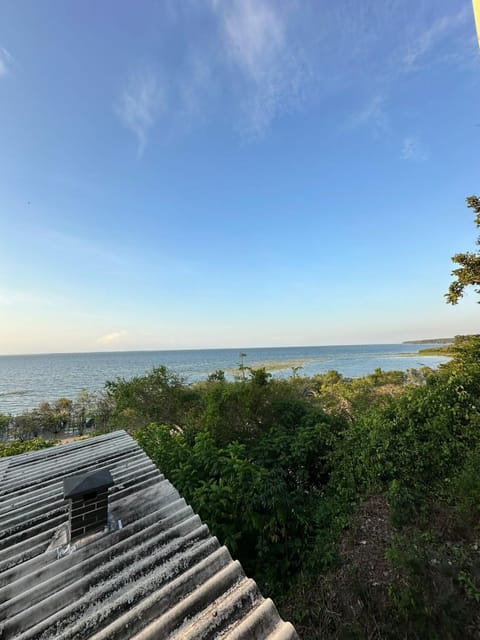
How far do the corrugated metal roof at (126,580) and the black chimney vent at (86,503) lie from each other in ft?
0.29

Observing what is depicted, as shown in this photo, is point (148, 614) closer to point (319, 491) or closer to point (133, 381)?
point (319, 491)

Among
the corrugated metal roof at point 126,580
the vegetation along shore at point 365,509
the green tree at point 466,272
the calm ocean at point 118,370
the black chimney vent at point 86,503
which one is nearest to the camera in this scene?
the corrugated metal roof at point 126,580

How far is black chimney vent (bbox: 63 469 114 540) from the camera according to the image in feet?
7.30

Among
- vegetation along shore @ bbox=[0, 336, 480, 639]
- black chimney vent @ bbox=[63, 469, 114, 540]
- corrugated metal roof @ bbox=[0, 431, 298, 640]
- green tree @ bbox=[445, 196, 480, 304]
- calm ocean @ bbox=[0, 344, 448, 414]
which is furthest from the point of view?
calm ocean @ bbox=[0, 344, 448, 414]

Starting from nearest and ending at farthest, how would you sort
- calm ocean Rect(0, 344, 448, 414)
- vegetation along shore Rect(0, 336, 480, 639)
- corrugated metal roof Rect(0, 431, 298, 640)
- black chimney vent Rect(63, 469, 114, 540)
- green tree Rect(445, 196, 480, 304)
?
corrugated metal roof Rect(0, 431, 298, 640)
black chimney vent Rect(63, 469, 114, 540)
vegetation along shore Rect(0, 336, 480, 639)
green tree Rect(445, 196, 480, 304)
calm ocean Rect(0, 344, 448, 414)

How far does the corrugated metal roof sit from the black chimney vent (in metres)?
0.09

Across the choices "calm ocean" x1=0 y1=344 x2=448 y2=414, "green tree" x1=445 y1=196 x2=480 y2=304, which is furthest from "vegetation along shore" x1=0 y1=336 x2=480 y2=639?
"calm ocean" x1=0 y1=344 x2=448 y2=414

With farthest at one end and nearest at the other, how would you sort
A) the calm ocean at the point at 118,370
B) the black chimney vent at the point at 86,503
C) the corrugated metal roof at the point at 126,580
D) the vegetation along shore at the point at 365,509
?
the calm ocean at the point at 118,370
the vegetation along shore at the point at 365,509
the black chimney vent at the point at 86,503
the corrugated metal roof at the point at 126,580

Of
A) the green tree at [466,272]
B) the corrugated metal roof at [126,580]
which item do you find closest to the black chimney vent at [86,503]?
the corrugated metal roof at [126,580]

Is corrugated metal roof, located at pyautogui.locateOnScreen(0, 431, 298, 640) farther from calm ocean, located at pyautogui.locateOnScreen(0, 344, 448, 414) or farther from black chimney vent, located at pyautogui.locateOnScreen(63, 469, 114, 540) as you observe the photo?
calm ocean, located at pyautogui.locateOnScreen(0, 344, 448, 414)

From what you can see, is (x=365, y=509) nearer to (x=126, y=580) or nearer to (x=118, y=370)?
(x=126, y=580)

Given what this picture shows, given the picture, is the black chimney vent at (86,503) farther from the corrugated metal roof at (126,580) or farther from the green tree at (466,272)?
the green tree at (466,272)

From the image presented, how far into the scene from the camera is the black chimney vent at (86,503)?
7.30 ft

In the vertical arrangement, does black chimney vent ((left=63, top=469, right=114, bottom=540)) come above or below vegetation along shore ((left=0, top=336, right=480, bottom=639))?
above
